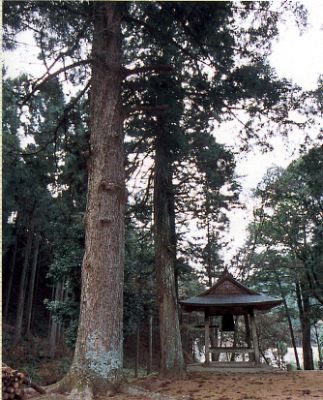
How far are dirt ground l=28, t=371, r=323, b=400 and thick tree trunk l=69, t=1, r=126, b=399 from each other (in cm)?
40

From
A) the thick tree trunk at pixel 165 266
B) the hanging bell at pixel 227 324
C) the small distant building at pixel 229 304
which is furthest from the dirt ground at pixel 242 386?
the hanging bell at pixel 227 324

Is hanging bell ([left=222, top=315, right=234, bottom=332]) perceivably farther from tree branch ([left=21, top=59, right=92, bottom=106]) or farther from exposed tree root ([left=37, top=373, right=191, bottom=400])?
tree branch ([left=21, top=59, right=92, bottom=106])

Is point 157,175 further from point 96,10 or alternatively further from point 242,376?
point 242,376

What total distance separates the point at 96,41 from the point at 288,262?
1164 centimetres

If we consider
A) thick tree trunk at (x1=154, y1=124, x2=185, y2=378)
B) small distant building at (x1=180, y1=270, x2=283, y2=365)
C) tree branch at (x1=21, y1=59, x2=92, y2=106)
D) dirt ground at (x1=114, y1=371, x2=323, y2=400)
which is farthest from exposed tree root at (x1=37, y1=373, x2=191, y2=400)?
small distant building at (x1=180, y1=270, x2=283, y2=365)

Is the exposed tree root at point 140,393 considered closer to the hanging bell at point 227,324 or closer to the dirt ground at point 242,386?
the dirt ground at point 242,386

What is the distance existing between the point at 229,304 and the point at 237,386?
107 inches

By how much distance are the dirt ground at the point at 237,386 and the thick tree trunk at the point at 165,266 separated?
0.45 metres

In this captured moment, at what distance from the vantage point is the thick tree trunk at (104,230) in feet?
14.9

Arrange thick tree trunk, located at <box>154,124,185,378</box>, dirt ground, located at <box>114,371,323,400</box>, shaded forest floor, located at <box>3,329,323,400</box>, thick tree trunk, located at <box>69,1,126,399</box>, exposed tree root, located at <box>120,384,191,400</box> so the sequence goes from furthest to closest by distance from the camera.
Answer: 1. thick tree trunk, located at <box>154,124,185,378</box>
2. dirt ground, located at <box>114,371,323,400</box>
3. shaded forest floor, located at <box>3,329,323,400</box>
4. thick tree trunk, located at <box>69,1,126,399</box>
5. exposed tree root, located at <box>120,384,191,400</box>

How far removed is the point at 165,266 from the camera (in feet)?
26.8

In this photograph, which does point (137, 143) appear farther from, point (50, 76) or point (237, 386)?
point (237, 386)

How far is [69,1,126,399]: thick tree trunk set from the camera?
14.9ft

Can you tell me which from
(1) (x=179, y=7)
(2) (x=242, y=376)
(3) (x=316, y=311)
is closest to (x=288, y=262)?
(3) (x=316, y=311)
